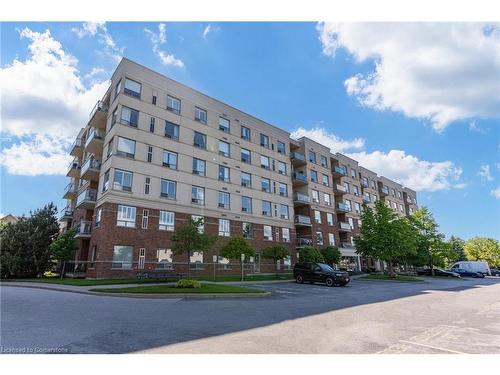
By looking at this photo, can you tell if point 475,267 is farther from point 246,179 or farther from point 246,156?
point 246,156

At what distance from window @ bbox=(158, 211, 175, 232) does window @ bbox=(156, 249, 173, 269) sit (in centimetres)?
209

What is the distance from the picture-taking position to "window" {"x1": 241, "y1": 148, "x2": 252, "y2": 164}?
38.2 metres

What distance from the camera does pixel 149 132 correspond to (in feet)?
96.4

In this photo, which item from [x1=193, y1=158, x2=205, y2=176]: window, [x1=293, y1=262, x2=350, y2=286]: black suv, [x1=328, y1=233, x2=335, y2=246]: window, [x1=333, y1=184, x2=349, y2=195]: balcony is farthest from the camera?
[x1=333, y1=184, x2=349, y2=195]: balcony

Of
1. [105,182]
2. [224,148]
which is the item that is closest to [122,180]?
[105,182]

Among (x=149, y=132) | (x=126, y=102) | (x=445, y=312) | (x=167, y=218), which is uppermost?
(x=126, y=102)

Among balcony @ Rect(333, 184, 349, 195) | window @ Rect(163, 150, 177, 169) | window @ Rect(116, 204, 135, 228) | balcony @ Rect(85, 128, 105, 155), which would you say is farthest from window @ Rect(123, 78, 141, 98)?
balcony @ Rect(333, 184, 349, 195)

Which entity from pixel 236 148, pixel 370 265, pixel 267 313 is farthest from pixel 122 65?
pixel 370 265

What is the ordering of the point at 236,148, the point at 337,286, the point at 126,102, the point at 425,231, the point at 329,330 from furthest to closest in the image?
the point at 425,231, the point at 236,148, the point at 126,102, the point at 337,286, the point at 329,330

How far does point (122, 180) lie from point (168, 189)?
4557mm

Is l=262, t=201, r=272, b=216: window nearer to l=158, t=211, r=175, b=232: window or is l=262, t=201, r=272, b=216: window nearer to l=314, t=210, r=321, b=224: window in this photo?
l=314, t=210, r=321, b=224: window

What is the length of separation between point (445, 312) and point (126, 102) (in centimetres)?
2815

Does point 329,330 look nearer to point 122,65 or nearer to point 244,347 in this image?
point 244,347

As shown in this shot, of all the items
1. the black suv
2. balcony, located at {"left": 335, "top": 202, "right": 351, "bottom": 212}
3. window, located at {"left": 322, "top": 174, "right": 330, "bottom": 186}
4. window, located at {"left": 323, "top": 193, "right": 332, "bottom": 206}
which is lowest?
the black suv
